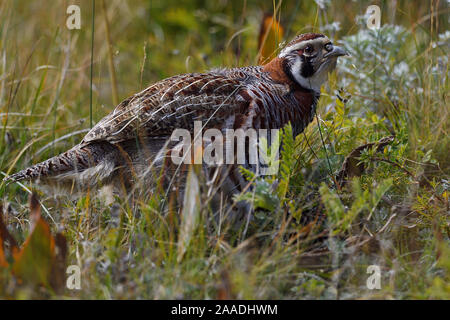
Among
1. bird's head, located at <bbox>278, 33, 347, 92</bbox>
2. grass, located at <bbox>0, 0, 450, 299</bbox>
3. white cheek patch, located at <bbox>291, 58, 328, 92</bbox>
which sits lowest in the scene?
grass, located at <bbox>0, 0, 450, 299</bbox>

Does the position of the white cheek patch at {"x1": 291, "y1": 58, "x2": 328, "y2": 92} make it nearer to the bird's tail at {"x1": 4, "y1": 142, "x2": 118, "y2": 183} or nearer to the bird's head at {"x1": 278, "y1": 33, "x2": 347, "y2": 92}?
the bird's head at {"x1": 278, "y1": 33, "x2": 347, "y2": 92}

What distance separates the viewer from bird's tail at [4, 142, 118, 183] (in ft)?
10.4

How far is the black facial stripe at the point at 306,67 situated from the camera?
11.6ft

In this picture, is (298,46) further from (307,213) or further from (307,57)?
(307,213)

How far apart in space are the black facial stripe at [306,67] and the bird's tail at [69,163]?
4.15 feet

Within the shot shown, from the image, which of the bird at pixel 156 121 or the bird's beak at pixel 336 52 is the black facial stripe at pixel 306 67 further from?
the bird at pixel 156 121

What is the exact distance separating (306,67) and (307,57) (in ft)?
0.20

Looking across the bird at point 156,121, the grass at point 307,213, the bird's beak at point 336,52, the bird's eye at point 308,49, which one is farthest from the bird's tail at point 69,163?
the bird's beak at point 336,52

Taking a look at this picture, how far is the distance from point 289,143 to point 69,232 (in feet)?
4.11

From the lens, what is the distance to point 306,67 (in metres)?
3.55

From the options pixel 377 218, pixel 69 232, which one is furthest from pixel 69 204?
pixel 377 218

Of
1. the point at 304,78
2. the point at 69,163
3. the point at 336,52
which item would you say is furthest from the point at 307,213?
the point at 69,163

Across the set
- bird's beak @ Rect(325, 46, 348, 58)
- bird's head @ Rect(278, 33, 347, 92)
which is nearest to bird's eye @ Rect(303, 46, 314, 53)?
bird's head @ Rect(278, 33, 347, 92)

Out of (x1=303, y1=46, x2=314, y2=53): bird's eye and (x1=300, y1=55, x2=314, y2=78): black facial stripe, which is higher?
(x1=303, y1=46, x2=314, y2=53): bird's eye
